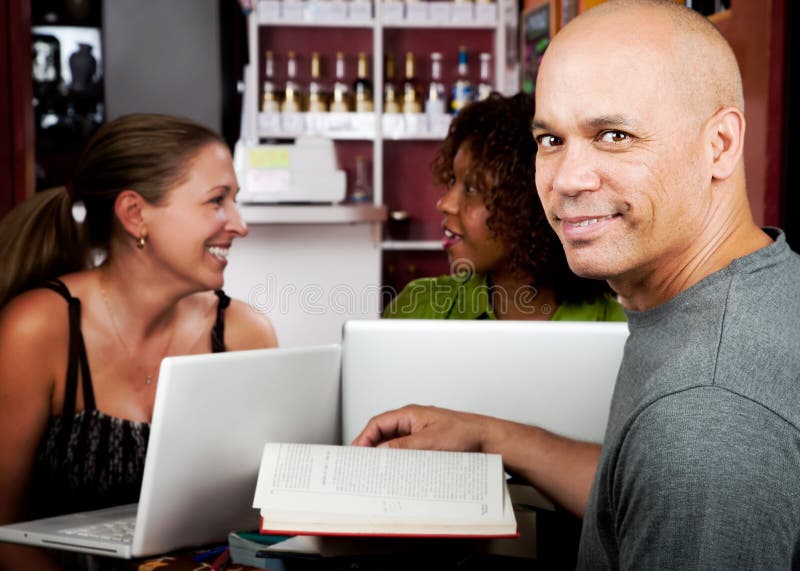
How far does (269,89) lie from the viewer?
563cm

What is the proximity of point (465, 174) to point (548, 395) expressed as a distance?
3.41 feet

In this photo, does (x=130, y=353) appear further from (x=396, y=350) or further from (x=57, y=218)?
(x=396, y=350)

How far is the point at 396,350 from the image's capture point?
1.32 metres

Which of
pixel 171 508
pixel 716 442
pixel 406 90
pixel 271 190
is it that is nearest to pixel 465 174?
pixel 171 508

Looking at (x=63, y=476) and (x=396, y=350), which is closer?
(x=396, y=350)

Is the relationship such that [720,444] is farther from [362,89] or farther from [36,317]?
[362,89]

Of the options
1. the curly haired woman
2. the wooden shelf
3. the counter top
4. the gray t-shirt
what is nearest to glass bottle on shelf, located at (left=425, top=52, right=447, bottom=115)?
the wooden shelf

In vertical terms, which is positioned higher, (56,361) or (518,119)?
(518,119)

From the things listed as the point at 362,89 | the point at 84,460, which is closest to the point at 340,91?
the point at 362,89

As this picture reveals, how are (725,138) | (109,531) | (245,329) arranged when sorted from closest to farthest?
1. (725,138)
2. (109,531)
3. (245,329)

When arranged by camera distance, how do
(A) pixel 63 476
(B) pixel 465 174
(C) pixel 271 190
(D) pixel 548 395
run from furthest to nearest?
(C) pixel 271 190
(B) pixel 465 174
(A) pixel 63 476
(D) pixel 548 395

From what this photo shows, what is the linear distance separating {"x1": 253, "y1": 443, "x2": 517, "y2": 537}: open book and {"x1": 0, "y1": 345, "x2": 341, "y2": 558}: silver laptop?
0.09m

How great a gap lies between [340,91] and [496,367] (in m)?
4.57

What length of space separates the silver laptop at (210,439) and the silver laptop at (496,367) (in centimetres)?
8
